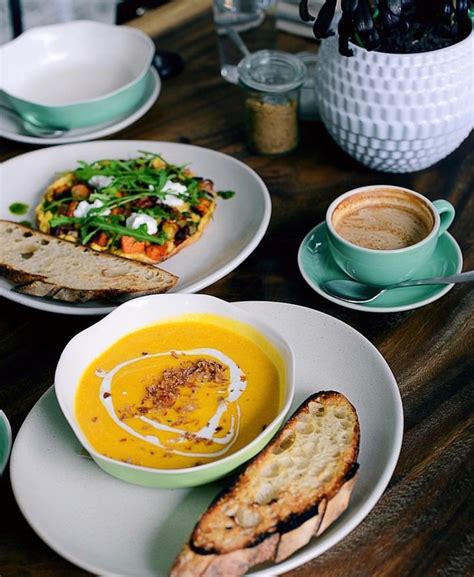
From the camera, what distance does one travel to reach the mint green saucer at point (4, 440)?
1.26 meters

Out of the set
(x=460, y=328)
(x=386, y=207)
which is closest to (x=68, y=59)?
(x=386, y=207)

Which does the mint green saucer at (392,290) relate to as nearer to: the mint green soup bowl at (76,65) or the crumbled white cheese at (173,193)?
the crumbled white cheese at (173,193)

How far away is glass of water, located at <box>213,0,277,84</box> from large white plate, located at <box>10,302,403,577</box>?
1.32 meters

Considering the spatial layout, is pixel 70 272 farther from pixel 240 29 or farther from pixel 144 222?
pixel 240 29

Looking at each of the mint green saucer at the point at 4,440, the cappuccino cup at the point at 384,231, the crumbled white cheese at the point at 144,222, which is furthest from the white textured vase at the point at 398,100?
the mint green saucer at the point at 4,440

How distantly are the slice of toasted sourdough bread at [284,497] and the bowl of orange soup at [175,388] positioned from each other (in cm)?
4

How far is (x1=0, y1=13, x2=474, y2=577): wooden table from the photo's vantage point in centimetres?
115

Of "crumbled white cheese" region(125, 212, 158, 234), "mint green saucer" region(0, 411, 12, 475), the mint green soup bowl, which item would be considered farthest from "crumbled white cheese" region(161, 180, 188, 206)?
"mint green saucer" region(0, 411, 12, 475)

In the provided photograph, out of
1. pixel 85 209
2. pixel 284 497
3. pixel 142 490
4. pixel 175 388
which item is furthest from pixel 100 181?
pixel 284 497

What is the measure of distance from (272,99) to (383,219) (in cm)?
55

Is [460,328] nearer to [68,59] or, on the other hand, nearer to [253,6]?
[253,6]

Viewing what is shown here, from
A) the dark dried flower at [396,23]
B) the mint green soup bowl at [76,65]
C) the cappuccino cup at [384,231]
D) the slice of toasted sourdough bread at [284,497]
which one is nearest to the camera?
the slice of toasted sourdough bread at [284,497]

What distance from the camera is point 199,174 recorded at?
2.00 m

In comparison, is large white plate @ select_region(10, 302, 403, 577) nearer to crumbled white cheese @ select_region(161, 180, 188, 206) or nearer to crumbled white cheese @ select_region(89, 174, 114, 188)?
crumbled white cheese @ select_region(161, 180, 188, 206)
